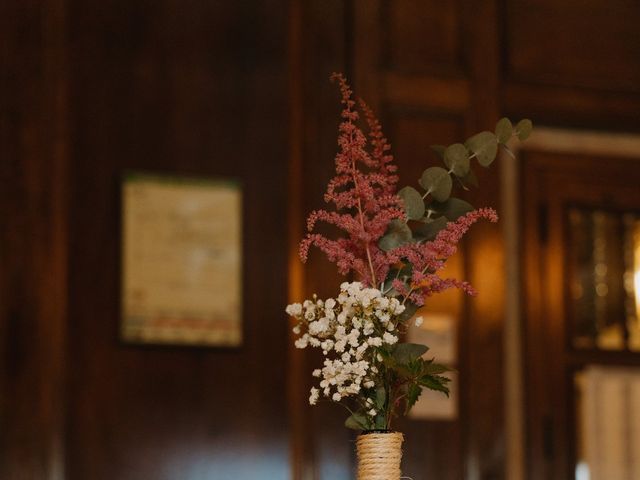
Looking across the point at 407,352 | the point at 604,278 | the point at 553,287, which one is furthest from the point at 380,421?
the point at 604,278

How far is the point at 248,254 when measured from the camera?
4922mm

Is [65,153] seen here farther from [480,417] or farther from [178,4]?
[480,417]

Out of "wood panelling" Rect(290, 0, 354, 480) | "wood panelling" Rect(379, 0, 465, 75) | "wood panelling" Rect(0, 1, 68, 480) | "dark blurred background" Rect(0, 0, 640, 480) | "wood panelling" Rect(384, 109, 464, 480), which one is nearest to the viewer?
"wood panelling" Rect(0, 1, 68, 480)

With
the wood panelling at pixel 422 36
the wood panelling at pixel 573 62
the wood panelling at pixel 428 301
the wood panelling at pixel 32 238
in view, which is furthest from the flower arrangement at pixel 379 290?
the wood panelling at pixel 573 62

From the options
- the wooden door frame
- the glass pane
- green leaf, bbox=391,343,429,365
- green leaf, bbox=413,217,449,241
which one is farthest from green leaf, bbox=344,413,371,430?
the glass pane

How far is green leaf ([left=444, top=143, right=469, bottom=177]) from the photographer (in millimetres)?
2807

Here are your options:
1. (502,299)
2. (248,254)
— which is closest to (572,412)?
(502,299)

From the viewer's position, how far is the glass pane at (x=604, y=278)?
5570 millimetres

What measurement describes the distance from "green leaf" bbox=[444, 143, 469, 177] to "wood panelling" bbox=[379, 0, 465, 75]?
2.54 metres

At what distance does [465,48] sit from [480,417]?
4.79ft

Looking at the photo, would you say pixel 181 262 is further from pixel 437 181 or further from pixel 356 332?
pixel 356 332

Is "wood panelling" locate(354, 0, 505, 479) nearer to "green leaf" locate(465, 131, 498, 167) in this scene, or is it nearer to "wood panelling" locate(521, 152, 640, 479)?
"wood panelling" locate(521, 152, 640, 479)

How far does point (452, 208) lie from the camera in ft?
9.32

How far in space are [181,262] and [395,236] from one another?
222cm
